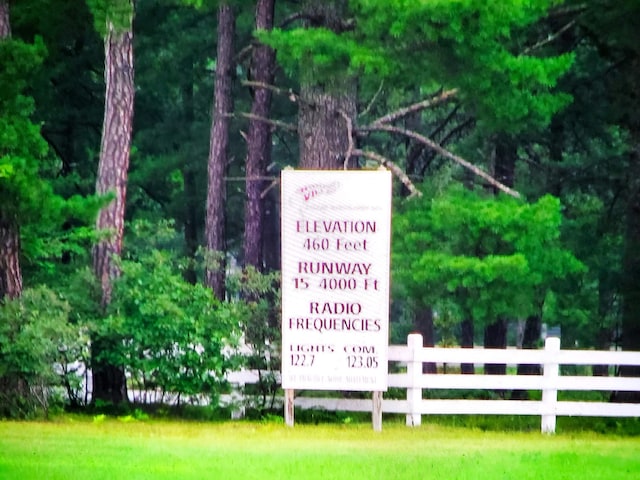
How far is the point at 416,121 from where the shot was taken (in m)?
18.6

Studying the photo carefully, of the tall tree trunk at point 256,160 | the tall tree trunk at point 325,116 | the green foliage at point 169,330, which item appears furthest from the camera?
the tall tree trunk at point 256,160

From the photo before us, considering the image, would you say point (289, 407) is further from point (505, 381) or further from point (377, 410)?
point (505, 381)

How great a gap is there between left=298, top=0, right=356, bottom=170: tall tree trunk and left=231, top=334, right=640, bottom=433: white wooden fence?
8.07ft

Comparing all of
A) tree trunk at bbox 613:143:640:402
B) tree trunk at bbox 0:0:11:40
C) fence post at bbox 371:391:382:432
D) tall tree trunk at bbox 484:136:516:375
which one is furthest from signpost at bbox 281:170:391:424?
tall tree trunk at bbox 484:136:516:375

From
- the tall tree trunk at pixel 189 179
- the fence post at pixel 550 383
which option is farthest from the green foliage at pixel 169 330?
the tall tree trunk at pixel 189 179

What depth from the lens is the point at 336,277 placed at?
8.91m

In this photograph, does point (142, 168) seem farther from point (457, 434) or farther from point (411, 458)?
point (411, 458)

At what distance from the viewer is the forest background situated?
9.62 metres

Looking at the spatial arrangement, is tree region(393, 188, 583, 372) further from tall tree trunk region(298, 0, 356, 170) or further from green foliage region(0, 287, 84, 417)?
green foliage region(0, 287, 84, 417)

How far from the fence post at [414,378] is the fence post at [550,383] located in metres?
1.09

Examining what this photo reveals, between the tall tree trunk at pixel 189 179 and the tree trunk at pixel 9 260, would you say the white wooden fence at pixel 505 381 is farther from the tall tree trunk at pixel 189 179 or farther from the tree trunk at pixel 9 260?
the tall tree trunk at pixel 189 179

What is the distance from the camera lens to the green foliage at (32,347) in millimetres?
9109

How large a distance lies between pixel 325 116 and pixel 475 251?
2.03 m

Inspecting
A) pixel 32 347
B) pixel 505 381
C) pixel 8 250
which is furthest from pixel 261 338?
pixel 8 250
